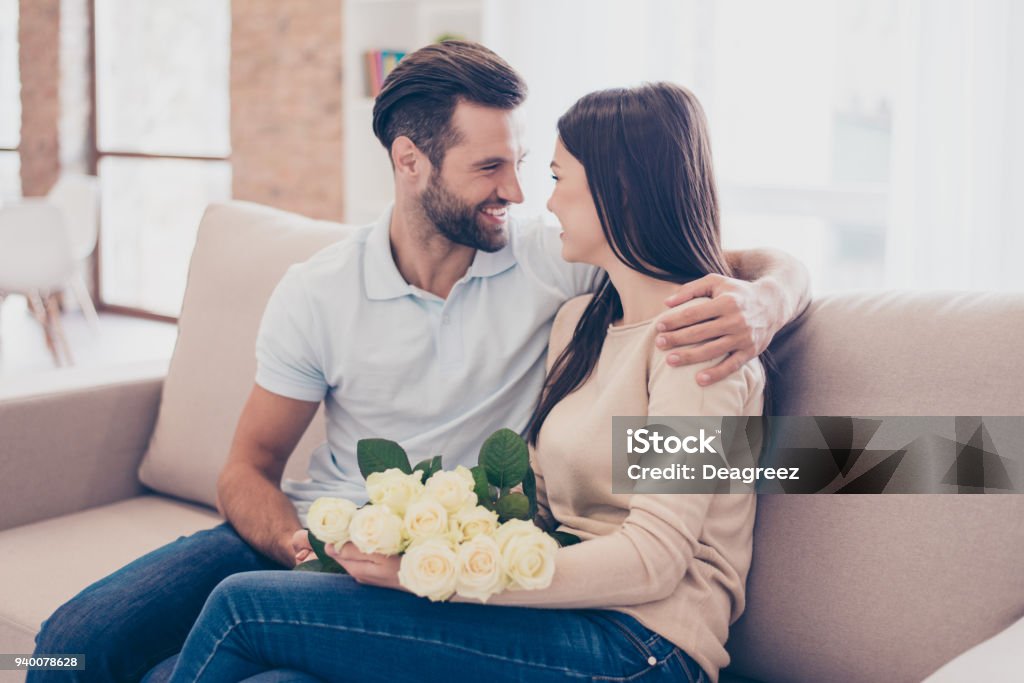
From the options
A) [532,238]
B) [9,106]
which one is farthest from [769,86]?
[9,106]

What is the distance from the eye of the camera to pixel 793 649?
4.62ft

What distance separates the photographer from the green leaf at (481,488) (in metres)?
1.24

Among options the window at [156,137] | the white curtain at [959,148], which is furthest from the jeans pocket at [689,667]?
the window at [156,137]

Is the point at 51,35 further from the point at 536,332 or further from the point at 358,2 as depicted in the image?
the point at 536,332

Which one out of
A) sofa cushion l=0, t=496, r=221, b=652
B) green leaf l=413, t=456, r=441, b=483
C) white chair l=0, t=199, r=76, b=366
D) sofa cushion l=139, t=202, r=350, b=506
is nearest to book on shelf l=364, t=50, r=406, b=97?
white chair l=0, t=199, r=76, b=366

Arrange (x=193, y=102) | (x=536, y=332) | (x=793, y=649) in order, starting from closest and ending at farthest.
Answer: (x=793, y=649)
(x=536, y=332)
(x=193, y=102)

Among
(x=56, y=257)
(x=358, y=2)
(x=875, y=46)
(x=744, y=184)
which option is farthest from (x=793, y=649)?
(x=56, y=257)

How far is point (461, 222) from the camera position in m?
1.70

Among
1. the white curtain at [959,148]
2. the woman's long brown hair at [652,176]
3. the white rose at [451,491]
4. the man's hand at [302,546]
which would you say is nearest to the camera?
the white rose at [451,491]

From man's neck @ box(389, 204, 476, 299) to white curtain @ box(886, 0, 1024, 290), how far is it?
5.29ft

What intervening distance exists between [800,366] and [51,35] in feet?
21.2

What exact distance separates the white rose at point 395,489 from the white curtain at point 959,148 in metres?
2.06

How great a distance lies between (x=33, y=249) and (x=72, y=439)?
3.10 m

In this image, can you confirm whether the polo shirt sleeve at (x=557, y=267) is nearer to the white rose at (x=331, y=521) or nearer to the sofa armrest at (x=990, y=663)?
the white rose at (x=331, y=521)
